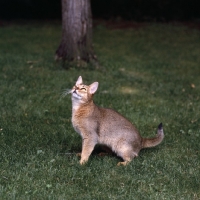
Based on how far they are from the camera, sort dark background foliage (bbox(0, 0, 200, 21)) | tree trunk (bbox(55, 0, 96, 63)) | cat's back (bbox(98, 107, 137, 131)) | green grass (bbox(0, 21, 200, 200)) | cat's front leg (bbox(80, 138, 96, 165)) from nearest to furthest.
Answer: green grass (bbox(0, 21, 200, 200)) → cat's front leg (bbox(80, 138, 96, 165)) → cat's back (bbox(98, 107, 137, 131)) → tree trunk (bbox(55, 0, 96, 63)) → dark background foliage (bbox(0, 0, 200, 21))

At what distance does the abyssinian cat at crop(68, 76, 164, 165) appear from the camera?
18.6 feet

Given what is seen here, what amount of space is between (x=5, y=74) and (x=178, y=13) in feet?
38.1

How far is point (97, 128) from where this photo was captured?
577 centimetres

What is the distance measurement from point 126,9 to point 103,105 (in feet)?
40.9

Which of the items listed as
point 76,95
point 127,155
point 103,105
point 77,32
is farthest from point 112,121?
point 77,32

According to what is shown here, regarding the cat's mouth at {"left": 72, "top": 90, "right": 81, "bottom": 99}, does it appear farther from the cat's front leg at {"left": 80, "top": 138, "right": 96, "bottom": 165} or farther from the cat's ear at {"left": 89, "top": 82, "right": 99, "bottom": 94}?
the cat's front leg at {"left": 80, "top": 138, "right": 96, "bottom": 165}

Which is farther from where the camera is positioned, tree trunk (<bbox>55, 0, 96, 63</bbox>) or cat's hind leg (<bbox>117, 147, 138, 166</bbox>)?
tree trunk (<bbox>55, 0, 96, 63</bbox>)

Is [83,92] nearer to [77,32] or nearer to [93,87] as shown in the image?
[93,87]

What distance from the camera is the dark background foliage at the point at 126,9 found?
65.5 feet

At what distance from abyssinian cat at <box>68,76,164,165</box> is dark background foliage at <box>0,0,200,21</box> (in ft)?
47.6

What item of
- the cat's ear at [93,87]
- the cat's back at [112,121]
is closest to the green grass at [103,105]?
the cat's back at [112,121]

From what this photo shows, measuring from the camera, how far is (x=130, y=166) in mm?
5508

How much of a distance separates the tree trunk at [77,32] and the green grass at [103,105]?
39cm

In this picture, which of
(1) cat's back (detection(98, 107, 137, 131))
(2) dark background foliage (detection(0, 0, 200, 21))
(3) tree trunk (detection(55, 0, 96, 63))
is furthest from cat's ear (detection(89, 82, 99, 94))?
(2) dark background foliage (detection(0, 0, 200, 21))
